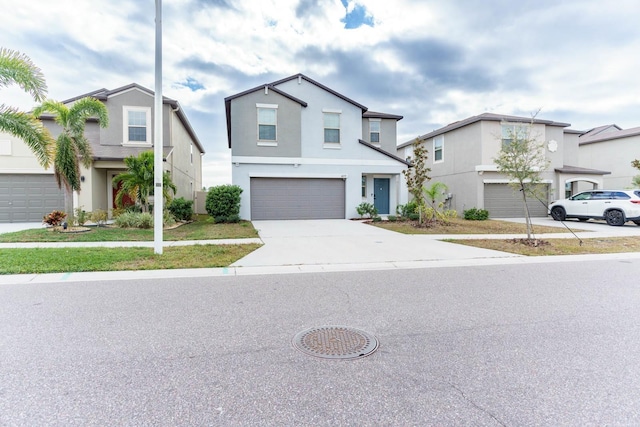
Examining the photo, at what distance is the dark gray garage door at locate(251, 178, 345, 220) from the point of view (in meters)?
17.1

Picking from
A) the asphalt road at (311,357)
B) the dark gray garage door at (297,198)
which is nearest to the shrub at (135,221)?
the dark gray garage door at (297,198)

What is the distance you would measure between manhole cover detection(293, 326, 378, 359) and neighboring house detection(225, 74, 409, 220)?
13.4 meters

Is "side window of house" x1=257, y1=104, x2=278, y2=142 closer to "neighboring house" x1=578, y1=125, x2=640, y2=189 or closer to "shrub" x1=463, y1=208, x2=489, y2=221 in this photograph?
"shrub" x1=463, y1=208, x2=489, y2=221

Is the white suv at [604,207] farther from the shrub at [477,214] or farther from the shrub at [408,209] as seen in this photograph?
the shrub at [408,209]

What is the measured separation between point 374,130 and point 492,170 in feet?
23.2

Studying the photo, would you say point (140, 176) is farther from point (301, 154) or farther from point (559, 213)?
point (559, 213)

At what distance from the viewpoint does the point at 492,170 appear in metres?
19.3

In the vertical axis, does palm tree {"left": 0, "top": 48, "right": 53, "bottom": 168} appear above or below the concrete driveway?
above

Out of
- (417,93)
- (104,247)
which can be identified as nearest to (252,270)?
(104,247)

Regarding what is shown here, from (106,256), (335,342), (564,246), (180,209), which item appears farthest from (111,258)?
(564,246)

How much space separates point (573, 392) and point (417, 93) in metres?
17.9

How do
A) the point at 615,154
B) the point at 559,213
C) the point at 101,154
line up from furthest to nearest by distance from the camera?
the point at 615,154
the point at 559,213
the point at 101,154

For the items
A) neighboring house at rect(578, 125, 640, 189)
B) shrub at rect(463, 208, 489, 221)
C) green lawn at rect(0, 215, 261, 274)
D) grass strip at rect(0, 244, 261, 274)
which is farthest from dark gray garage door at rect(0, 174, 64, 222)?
neighboring house at rect(578, 125, 640, 189)

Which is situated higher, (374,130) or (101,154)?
(374,130)
